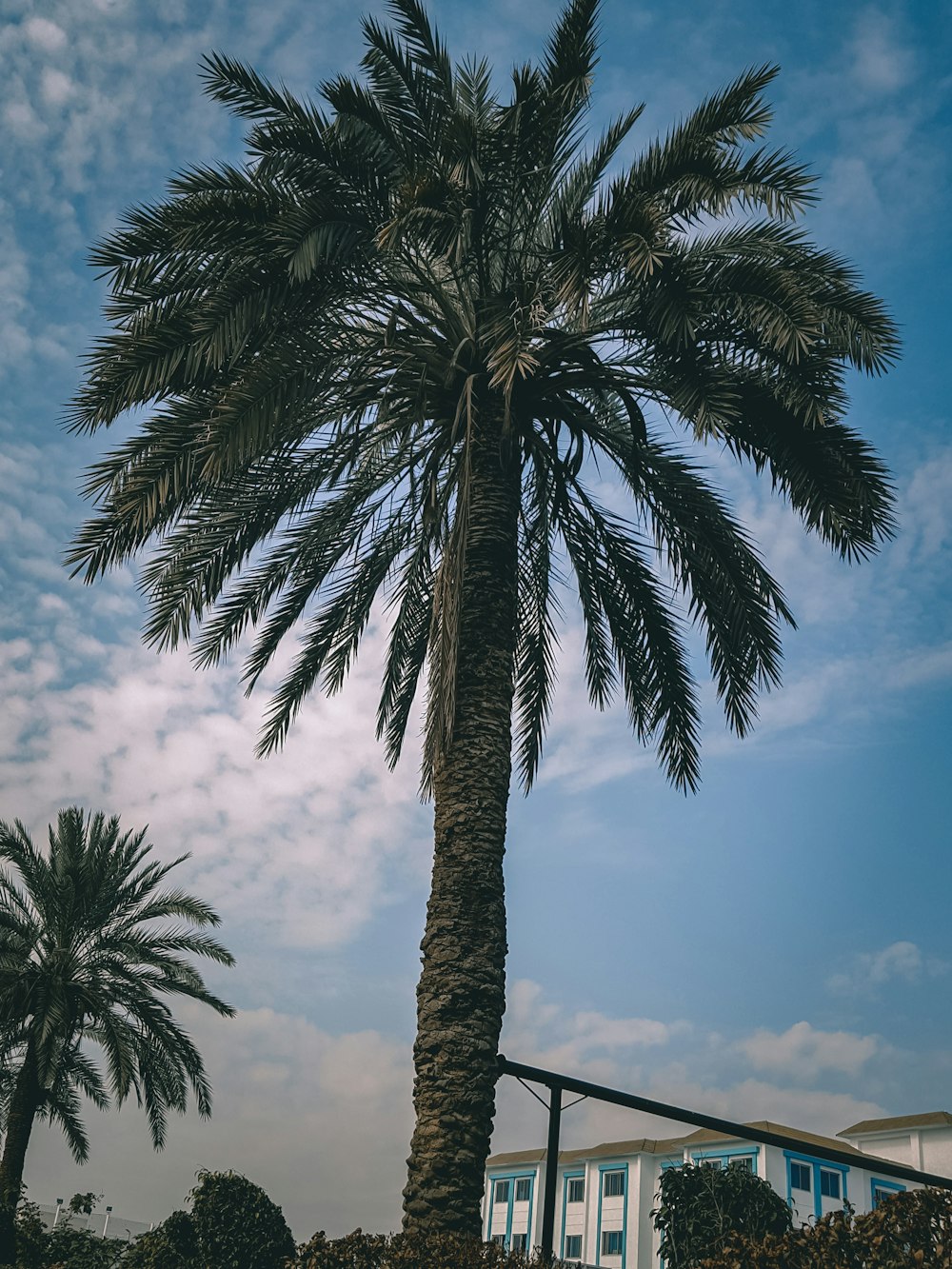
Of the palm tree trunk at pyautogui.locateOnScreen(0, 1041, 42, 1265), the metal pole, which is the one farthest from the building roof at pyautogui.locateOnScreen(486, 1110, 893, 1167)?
the metal pole

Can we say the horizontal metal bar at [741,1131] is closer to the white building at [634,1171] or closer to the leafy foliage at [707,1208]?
the leafy foliage at [707,1208]

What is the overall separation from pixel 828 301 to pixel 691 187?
1.58m

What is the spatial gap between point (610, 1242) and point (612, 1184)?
180cm

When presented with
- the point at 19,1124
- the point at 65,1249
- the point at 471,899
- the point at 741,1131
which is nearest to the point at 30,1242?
the point at 65,1249

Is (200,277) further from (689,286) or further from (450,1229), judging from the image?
(450,1229)

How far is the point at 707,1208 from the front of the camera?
27.7 ft

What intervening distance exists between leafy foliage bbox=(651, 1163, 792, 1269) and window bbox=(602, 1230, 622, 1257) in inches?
1044

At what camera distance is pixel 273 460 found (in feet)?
39.3

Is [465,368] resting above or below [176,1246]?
above

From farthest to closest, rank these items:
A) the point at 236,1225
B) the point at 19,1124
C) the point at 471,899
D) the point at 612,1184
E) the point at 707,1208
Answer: the point at 612,1184 < the point at 19,1124 < the point at 236,1225 < the point at 471,899 < the point at 707,1208

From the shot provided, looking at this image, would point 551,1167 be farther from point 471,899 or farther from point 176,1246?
point 176,1246

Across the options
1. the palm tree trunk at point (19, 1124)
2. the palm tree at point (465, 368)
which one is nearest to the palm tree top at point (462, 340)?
the palm tree at point (465, 368)

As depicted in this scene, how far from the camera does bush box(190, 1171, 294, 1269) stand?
1170cm

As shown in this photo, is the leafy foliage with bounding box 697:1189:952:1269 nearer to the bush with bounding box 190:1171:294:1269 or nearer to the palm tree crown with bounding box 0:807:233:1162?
the bush with bounding box 190:1171:294:1269
